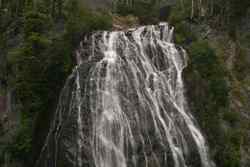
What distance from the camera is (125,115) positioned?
14.5 m

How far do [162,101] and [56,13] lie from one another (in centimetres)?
1112

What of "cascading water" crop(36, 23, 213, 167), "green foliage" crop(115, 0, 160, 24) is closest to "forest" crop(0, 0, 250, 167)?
"cascading water" crop(36, 23, 213, 167)

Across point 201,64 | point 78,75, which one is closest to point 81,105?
point 78,75

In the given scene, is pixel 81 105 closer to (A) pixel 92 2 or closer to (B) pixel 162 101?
(B) pixel 162 101

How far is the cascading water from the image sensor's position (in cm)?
1315

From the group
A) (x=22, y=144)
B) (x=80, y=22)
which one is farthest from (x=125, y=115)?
(x=80, y=22)

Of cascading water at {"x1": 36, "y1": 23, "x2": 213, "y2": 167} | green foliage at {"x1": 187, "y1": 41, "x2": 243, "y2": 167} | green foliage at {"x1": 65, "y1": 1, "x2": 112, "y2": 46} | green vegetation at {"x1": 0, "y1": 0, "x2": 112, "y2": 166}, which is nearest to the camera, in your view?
cascading water at {"x1": 36, "y1": 23, "x2": 213, "y2": 167}

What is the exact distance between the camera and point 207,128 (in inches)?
586

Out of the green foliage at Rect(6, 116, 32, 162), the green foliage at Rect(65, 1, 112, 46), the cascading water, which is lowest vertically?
the green foliage at Rect(6, 116, 32, 162)

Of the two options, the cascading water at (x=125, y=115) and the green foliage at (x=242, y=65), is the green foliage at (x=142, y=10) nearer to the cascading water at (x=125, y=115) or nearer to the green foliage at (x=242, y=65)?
the green foliage at (x=242, y=65)

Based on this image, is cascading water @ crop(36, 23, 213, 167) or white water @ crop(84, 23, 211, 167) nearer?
cascading water @ crop(36, 23, 213, 167)

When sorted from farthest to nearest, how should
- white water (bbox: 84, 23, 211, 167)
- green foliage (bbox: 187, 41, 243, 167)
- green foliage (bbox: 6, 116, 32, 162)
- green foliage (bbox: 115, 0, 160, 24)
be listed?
1. green foliage (bbox: 115, 0, 160, 24)
2. green foliage (bbox: 6, 116, 32, 162)
3. green foliage (bbox: 187, 41, 243, 167)
4. white water (bbox: 84, 23, 211, 167)

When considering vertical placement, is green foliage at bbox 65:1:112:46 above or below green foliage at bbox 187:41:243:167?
above

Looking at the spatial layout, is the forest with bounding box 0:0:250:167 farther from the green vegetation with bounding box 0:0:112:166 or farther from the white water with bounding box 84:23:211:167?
the white water with bounding box 84:23:211:167
